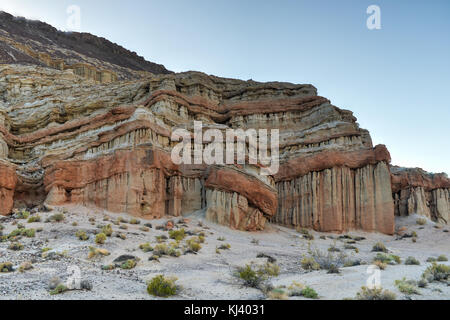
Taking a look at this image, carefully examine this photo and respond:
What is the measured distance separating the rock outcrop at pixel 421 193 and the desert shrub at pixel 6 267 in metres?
35.9

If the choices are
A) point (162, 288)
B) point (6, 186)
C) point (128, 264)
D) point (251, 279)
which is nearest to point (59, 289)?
point (162, 288)

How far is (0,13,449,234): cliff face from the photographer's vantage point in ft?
89.8

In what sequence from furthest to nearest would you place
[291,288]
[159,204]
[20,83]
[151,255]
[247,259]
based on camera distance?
1. [20,83]
2. [159,204]
3. [247,259]
4. [151,255]
5. [291,288]

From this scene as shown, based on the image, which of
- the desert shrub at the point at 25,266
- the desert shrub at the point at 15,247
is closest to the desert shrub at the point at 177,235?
the desert shrub at the point at 15,247

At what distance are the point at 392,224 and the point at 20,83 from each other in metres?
51.9

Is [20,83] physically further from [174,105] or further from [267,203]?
[267,203]

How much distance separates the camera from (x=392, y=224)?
3209cm

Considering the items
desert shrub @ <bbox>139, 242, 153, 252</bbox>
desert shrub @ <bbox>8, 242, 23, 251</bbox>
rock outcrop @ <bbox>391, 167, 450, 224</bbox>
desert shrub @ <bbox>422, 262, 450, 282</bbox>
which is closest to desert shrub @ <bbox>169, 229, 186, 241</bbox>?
desert shrub @ <bbox>139, 242, 153, 252</bbox>

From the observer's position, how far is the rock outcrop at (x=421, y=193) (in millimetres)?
38469

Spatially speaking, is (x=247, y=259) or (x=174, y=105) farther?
(x=174, y=105)

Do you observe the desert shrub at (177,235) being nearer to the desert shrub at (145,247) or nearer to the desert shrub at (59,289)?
the desert shrub at (145,247)

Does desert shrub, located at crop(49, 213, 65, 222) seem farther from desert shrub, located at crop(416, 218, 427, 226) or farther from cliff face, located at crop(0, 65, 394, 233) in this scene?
desert shrub, located at crop(416, 218, 427, 226)

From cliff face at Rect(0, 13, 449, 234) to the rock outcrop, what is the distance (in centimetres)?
14

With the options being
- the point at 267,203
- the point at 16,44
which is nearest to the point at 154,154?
the point at 267,203
